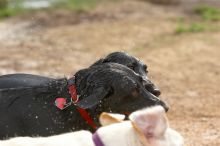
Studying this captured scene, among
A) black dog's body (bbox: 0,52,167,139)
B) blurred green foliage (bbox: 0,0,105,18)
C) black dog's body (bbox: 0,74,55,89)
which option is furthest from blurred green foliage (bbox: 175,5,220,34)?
black dog's body (bbox: 0,52,167,139)

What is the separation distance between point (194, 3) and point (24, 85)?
17.0 m

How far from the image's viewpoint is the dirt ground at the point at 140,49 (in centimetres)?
1145

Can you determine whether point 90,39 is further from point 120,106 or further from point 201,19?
point 120,106

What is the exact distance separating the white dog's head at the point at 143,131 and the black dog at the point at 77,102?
5.66ft

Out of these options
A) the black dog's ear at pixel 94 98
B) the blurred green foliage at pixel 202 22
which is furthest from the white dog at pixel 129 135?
the blurred green foliage at pixel 202 22

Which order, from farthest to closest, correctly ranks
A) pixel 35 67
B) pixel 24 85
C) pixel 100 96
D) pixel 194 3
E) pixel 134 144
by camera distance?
pixel 194 3
pixel 35 67
pixel 24 85
pixel 100 96
pixel 134 144

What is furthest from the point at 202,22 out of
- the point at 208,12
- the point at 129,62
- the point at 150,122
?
the point at 150,122

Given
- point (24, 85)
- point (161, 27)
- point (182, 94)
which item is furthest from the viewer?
point (161, 27)

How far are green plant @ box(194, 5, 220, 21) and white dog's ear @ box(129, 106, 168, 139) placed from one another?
1569 centimetres

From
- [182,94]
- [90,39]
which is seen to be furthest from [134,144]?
[90,39]

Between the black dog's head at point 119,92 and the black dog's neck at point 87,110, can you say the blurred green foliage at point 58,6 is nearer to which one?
the black dog's neck at point 87,110

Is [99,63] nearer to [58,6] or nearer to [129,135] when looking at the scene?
[129,135]

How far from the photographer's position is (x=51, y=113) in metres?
7.61

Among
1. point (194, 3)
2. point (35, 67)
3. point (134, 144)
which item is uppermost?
point (134, 144)
